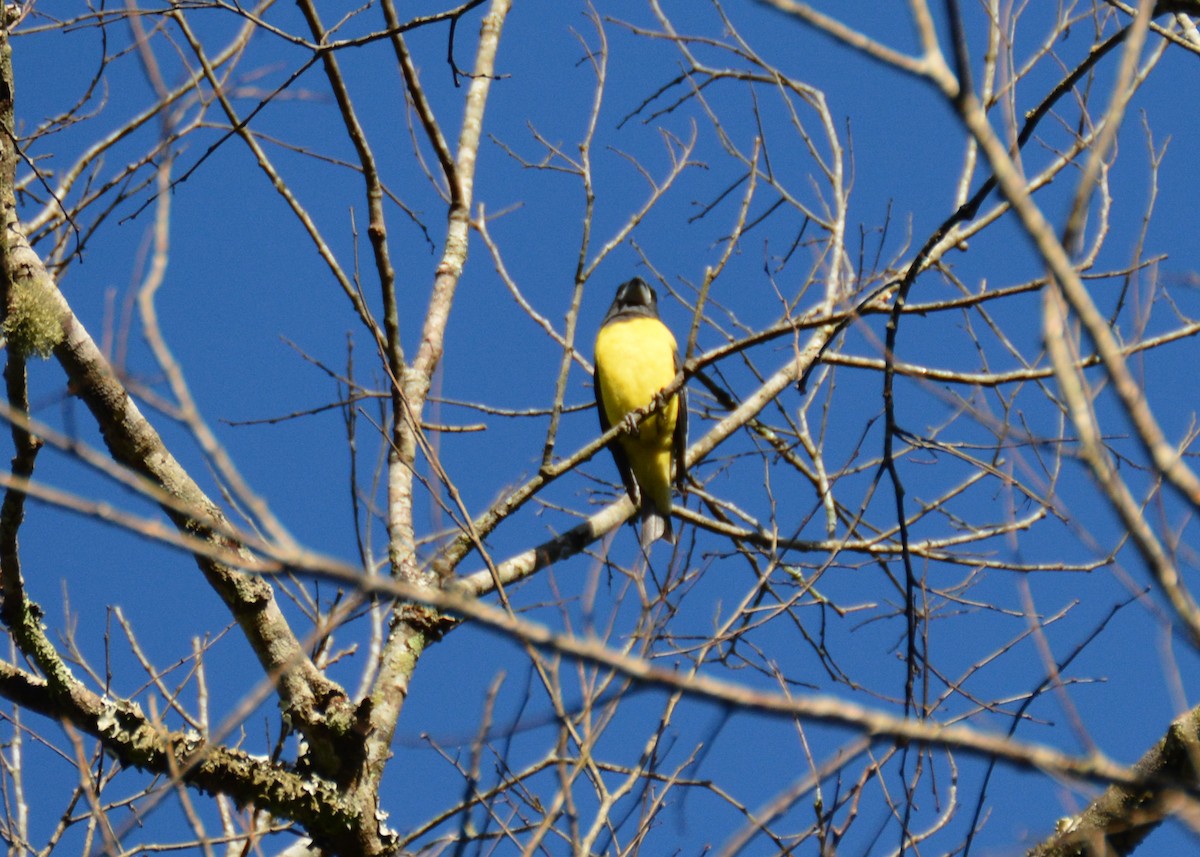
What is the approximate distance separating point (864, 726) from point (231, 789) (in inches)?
80.9

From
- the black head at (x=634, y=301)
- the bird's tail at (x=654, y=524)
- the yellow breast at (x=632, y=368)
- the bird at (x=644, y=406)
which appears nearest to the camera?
the bird's tail at (x=654, y=524)

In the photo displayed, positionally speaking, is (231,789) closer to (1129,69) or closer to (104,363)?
(104,363)

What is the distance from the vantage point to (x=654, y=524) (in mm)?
4914

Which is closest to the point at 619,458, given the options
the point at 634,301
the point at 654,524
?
the point at 654,524

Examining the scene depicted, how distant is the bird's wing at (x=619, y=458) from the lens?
16.2ft

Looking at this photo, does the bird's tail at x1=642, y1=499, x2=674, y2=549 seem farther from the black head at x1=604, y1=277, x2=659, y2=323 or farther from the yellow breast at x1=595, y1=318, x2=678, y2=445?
the black head at x1=604, y1=277, x2=659, y2=323

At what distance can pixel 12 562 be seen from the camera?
2.74m

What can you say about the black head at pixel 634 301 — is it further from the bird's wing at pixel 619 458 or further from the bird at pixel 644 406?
the bird's wing at pixel 619 458

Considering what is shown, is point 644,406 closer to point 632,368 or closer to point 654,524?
point 632,368

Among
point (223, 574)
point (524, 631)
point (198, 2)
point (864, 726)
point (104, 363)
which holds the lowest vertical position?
point (864, 726)

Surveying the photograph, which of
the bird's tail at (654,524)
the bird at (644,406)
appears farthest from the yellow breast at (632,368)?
the bird's tail at (654,524)

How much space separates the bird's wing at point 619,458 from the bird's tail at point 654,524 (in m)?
0.06

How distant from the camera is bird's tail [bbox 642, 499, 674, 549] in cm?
480

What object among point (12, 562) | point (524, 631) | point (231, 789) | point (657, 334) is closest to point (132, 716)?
point (231, 789)
